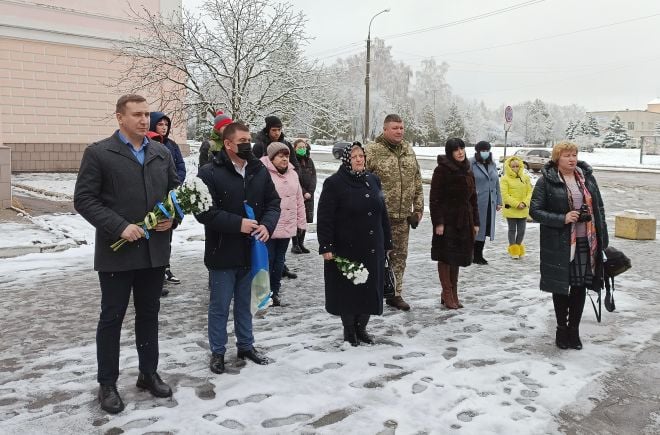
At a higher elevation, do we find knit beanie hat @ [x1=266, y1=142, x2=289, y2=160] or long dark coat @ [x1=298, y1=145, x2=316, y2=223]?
knit beanie hat @ [x1=266, y1=142, x2=289, y2=160]

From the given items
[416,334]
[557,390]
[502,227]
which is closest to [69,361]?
[416,334]

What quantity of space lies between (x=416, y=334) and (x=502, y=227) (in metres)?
7.88

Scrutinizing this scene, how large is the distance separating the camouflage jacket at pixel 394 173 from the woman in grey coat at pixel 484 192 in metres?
2.76

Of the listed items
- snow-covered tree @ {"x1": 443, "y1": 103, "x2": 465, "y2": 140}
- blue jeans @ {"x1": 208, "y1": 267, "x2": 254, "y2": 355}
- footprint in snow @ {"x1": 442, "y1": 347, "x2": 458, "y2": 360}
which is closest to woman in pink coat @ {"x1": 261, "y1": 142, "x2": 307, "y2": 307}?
blue jeans @ {"x1": 208, "y1": 267, "x2": 254, "y2": 355}

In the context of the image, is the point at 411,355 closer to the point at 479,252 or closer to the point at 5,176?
the point at 479,252

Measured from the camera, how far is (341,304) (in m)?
4.90

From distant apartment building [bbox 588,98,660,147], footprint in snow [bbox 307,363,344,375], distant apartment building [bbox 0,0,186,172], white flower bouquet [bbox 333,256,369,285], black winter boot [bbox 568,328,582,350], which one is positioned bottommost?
footprint in snow [bbox 307,363,344,375]

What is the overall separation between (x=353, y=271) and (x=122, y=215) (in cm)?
202

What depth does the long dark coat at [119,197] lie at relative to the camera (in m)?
3.46

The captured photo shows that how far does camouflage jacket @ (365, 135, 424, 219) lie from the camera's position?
19.7 feet

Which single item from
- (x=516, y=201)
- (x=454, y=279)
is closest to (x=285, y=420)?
(x=454, y=279)

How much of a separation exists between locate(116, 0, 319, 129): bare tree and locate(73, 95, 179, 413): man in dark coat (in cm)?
1522

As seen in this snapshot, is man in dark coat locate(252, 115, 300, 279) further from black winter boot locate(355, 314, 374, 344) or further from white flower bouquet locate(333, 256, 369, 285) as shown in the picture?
black winter boot locate(355, 314, 374, 344)

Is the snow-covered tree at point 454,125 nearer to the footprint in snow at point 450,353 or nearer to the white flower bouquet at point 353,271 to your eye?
the footprint in snow at point 450,353
